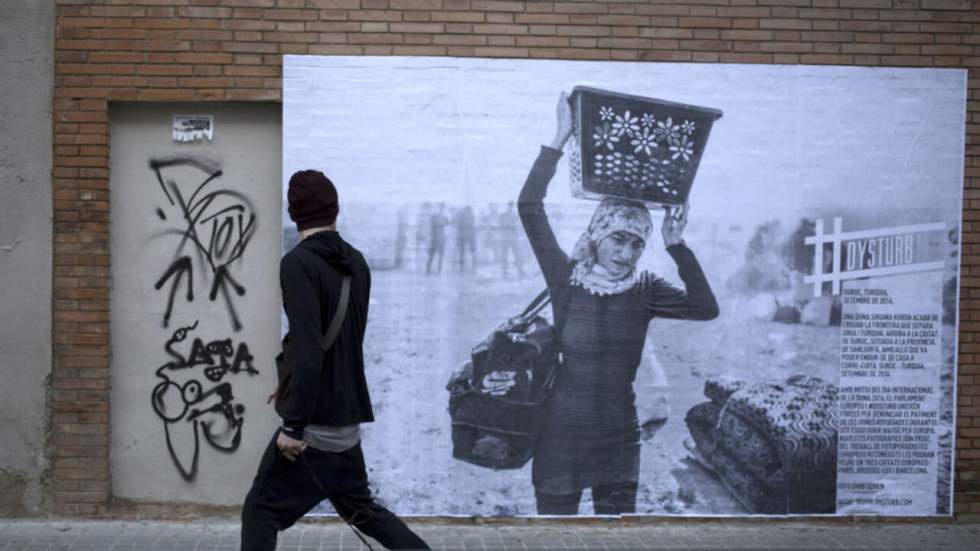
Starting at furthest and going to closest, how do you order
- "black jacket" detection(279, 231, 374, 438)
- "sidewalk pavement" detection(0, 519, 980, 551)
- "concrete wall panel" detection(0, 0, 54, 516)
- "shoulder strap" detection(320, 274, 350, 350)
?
"concrete wall panel" detection(0, 0, 54, 516) → "sidewalk pavement" detection(0, 519, 980, 551) → "shoulder strap" detection(320, 274, 350, 350) → "black jacket" detection(279, 231, 374, 438)

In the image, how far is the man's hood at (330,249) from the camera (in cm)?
461

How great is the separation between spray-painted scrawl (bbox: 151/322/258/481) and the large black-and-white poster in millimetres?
879

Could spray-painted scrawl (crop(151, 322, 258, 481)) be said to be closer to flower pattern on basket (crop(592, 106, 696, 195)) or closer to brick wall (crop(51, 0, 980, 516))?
brick wall (crop(51, 0, 980, 516))

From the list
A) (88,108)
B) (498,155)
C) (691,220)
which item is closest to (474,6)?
(498,155)

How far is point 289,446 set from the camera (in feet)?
14.6

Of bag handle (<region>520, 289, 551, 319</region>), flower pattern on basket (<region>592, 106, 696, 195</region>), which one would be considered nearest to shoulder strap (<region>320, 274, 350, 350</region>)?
bag handle (<region>520, 289, 551, 319</region>)

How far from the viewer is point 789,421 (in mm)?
6910

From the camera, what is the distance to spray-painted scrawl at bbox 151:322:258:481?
6852mm

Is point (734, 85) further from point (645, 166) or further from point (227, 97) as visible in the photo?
point (227, 97)

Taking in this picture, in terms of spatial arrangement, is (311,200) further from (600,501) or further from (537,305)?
(600,501)

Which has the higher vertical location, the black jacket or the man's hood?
the man's hood

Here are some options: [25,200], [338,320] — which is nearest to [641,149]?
[338,320]

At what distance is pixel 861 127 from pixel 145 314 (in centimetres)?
475

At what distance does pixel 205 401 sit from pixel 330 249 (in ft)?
8.75
